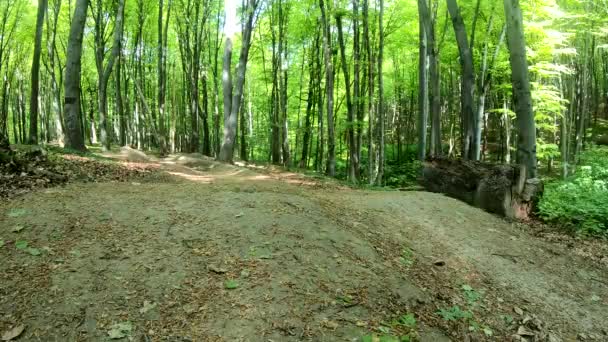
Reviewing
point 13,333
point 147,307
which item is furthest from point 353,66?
point 13,333

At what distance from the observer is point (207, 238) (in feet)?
16.4

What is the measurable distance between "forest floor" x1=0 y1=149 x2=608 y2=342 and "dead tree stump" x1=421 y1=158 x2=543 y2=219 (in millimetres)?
1762

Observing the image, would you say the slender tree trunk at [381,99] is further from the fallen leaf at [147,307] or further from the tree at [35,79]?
the fallen leaf at [147,307]

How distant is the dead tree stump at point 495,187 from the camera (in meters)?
8.95

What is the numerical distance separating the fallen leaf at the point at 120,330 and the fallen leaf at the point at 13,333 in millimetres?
687

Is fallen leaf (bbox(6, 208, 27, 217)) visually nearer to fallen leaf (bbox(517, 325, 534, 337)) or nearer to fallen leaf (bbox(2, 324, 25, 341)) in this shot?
fallen leaf (bbox(2, 324, 25, 341))

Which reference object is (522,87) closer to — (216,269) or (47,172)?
(216,269)

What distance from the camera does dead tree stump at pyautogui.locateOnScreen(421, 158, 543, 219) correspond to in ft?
29.4

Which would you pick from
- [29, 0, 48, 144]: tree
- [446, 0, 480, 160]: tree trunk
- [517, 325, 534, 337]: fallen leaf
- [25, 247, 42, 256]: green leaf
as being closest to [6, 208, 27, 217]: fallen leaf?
[25, 247, 42, 256]: green leaf

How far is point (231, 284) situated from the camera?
13.4 feet

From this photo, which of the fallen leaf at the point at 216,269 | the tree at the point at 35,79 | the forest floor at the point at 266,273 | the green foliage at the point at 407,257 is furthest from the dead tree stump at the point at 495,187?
the tree at the point at 35,79

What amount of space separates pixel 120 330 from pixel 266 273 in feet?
4.84

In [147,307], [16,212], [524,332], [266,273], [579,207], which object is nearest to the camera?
[147,307]

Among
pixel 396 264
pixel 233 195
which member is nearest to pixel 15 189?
pixel 233 195
